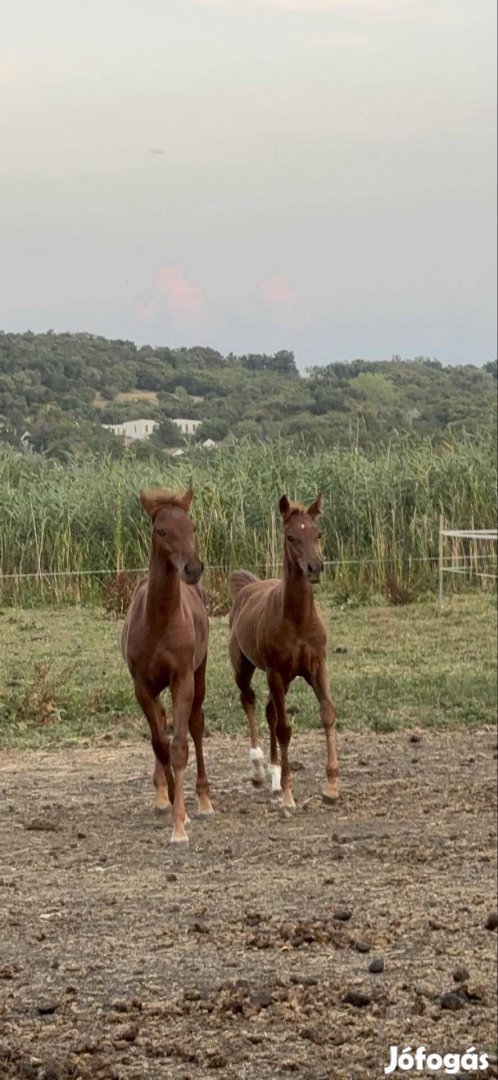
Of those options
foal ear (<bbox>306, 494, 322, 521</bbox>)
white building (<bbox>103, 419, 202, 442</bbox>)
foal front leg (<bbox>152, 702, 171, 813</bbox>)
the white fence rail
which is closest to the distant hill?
white building (<bbox>103, 419, 202, 442</bbox>)

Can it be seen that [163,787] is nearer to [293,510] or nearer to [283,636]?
[283,636]

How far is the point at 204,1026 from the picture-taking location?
3494mm

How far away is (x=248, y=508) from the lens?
3453 millimetres

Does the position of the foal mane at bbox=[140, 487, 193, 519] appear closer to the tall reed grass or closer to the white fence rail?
the tall reed grass

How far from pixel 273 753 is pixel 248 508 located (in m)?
1.23

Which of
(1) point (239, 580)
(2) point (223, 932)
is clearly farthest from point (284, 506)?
(2) point (223, 932)

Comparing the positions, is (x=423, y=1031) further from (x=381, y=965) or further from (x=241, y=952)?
(x=241, y=952)

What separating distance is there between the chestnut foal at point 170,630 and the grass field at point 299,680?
0.21 meters

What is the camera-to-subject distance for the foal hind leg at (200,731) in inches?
133

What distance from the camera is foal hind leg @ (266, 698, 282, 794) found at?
4426 millimetres

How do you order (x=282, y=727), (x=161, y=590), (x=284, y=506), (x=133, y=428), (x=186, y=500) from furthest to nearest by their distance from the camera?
(x=282, y=727) < (x=133, y=428) < (x=284, y=506) < (x=161, y=590) < (x=186, y=500)

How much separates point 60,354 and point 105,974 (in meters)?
1.49

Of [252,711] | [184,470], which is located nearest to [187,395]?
[184,470]

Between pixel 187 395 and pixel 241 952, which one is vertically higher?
pixel 187 395
